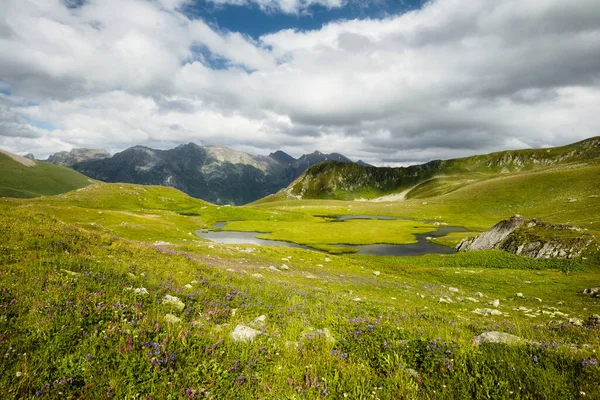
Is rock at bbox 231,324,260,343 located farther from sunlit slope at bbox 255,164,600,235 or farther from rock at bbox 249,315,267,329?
sunlit slope at bbox 255,164,600,235

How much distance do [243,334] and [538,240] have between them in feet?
171

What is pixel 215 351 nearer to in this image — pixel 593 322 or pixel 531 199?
pixel 593 322

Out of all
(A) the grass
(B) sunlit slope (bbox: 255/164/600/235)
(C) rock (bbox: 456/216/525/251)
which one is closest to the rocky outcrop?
(C) rock (bbox: 456/216/525/251)

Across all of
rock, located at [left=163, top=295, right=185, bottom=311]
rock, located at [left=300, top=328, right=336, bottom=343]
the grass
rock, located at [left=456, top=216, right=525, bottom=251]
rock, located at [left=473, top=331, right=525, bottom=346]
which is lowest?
the grass

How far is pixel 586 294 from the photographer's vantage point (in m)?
24.6

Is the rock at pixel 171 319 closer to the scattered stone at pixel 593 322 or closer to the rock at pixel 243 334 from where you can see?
the rock at pixel 243 334

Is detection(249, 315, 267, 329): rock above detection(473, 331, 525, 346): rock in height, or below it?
below

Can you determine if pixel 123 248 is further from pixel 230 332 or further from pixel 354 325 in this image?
pixel 354 325

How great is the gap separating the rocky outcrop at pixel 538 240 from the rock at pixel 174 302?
50002 millimetres

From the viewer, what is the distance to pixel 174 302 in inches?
354

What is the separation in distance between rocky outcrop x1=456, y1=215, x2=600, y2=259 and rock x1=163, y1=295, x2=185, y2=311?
50.0 meters

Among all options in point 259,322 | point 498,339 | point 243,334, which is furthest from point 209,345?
point 498,339

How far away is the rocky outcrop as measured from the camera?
37.5 metres

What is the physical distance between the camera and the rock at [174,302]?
8781mm
